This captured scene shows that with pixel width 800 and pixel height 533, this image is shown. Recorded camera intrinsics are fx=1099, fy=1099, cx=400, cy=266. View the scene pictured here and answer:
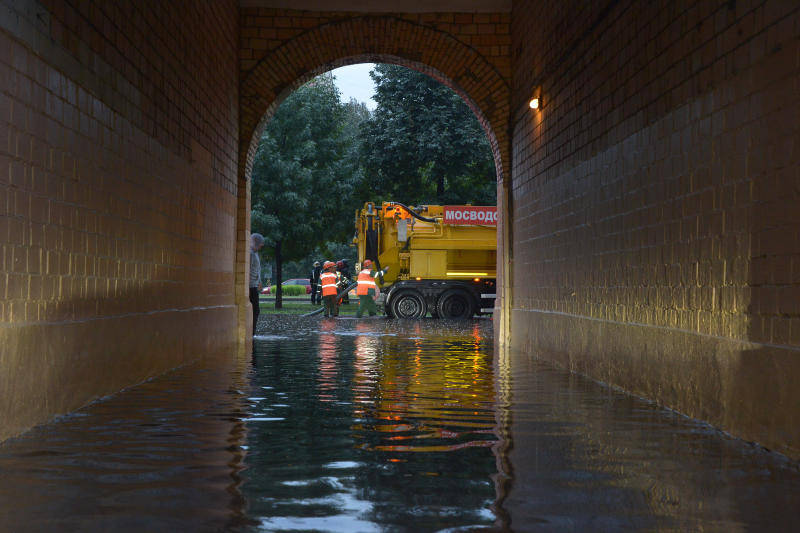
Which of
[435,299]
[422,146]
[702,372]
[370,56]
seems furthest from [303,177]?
[702,372]

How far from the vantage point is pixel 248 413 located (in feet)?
25.9

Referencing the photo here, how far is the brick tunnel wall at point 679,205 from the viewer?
6.30 metres

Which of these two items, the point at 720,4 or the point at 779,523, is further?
the point at 720,4

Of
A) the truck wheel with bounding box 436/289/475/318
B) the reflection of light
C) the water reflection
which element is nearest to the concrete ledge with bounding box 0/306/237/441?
the water reflection

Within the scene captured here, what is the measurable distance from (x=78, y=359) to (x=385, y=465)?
320cm

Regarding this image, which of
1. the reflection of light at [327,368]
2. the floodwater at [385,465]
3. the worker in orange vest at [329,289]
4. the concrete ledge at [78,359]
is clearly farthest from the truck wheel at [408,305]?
the floodwater at [385,465]

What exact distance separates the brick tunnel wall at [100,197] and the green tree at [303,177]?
80.7ft

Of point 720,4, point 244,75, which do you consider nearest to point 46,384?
point 720,4

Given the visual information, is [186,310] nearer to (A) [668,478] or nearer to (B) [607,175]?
(B) [607,175]

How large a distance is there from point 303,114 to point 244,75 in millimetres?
23123

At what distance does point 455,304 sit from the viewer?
92.4 ft

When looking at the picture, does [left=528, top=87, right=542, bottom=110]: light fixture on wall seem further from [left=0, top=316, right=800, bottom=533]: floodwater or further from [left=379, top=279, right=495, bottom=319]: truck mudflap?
[left=379, top=279, right=495, bottom=319]: truck mudflap

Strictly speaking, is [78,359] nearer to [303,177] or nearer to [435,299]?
[435,299]

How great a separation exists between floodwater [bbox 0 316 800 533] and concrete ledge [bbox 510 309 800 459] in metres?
0.16
